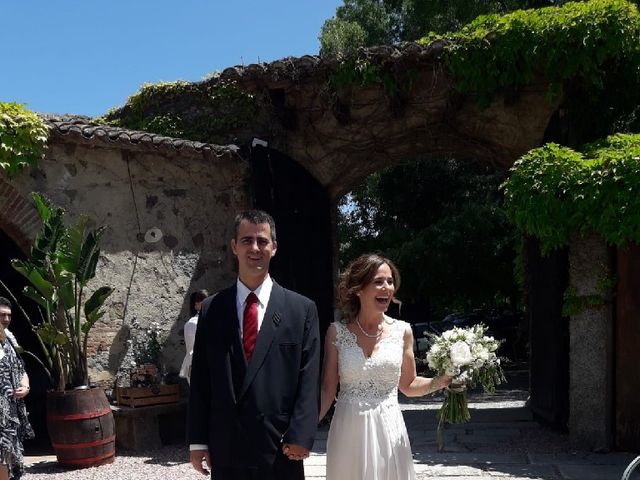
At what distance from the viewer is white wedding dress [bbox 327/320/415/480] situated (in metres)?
3.41

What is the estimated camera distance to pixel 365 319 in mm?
3592

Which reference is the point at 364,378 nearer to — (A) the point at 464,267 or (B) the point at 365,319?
(B) the point at 365,319

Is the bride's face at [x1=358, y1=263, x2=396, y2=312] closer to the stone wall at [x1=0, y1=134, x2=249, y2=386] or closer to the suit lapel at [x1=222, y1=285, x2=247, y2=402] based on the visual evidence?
the suit lapel at [x1=222, y1=285, x2=247, y2=402]

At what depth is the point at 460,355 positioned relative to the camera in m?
3.58

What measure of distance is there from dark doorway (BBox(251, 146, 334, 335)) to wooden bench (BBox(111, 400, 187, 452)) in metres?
2.13

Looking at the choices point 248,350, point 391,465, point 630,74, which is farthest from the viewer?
point 630,74

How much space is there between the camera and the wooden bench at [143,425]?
24.3 ft

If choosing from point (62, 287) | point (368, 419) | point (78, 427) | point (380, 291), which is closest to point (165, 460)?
point (78, 427)

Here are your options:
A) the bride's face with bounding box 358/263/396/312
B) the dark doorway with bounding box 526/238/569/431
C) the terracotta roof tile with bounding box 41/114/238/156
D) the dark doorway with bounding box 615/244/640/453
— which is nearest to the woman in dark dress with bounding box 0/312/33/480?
the terracotta roof tile with bounding box 41/114/238/156

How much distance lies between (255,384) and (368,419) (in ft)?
2.41

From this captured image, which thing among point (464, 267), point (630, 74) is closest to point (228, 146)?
point (630, 74)

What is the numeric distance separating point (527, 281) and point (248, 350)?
769 cm

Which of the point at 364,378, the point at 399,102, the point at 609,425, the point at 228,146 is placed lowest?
the point at 609,425

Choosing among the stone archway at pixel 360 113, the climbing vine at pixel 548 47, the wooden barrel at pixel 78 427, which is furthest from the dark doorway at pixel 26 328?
the climbing vine at pixel 548 47
